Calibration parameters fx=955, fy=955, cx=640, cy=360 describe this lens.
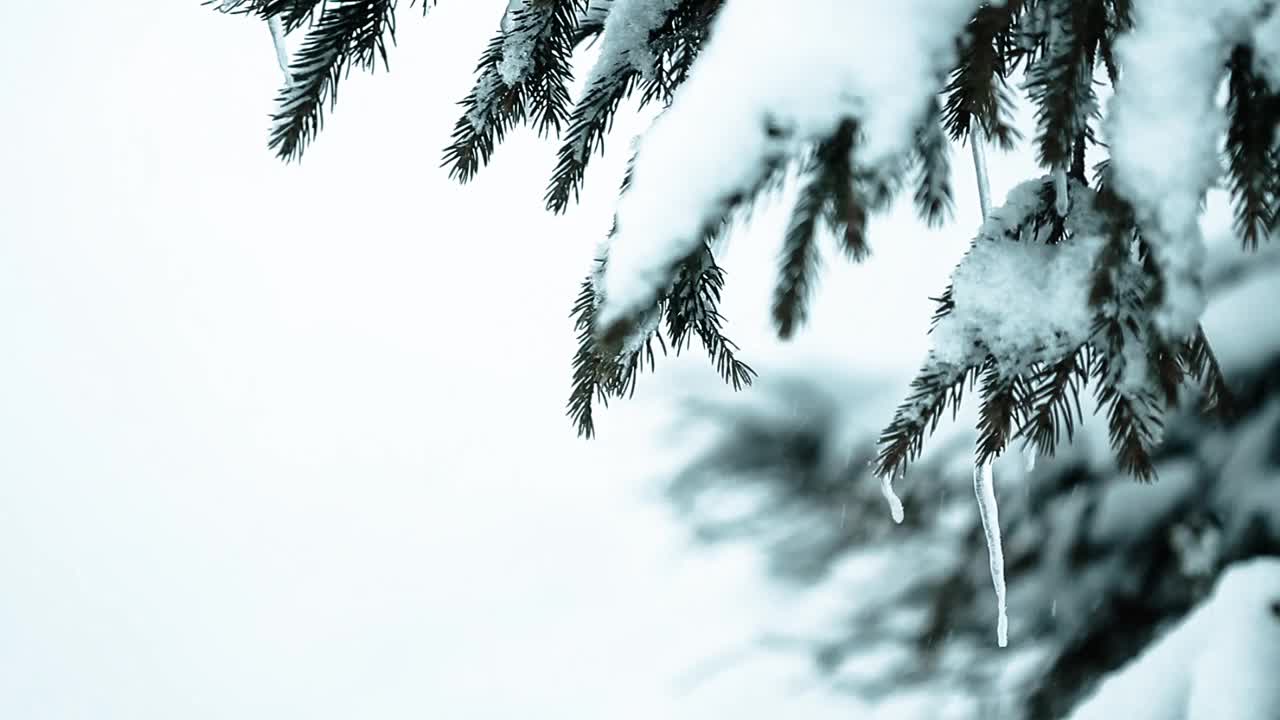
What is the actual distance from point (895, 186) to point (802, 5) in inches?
16.3

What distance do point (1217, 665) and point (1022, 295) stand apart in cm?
149

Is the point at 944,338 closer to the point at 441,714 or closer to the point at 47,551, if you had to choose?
the point at 441,714

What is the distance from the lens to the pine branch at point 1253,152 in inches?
27.8

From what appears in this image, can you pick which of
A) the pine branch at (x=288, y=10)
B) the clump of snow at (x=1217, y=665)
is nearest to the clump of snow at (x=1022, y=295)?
the pine branch at (x=288, y=10)

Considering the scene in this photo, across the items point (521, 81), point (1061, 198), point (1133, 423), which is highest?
point (521, 81)

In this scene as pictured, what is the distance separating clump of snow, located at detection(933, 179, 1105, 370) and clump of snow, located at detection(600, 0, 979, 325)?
0.21 m

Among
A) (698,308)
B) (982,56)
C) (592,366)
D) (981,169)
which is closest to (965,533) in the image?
(981,169)

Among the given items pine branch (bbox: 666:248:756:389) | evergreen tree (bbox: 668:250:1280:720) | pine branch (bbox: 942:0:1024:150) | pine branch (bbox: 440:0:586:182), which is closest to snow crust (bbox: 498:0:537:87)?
pine branch (bbox: 440:0:586:182)

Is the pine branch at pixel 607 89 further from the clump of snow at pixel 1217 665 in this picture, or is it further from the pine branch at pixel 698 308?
the clump of snow at pixel 1217 665

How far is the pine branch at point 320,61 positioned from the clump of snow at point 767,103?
0.37 meters

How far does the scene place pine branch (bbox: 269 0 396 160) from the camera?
0.92 m

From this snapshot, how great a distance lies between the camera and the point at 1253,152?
718 millimetres

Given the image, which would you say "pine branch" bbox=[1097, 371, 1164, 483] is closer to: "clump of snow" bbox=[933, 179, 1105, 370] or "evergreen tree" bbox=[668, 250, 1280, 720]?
"clump of snow" bbox=[933, 179, 1105, 370]

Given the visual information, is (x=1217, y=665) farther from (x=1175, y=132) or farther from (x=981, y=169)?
(x=1175, y=132)
